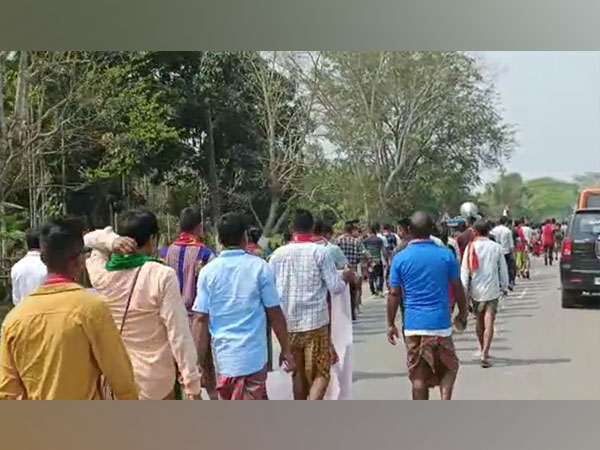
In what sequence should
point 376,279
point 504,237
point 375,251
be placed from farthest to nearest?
point 376,279 < point 504,237 < point 375,251

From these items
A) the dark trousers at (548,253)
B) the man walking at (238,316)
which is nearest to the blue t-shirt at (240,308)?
the man walking at (238,316)

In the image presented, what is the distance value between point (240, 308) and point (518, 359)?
4783mm

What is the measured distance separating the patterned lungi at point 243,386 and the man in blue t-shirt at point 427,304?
4.02 feet

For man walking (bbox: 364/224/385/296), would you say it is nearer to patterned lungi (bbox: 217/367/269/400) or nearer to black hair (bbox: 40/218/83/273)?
patterned lungi (bbox: 217/367/269/400)

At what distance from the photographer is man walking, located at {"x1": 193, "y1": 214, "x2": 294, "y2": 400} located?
566 cm

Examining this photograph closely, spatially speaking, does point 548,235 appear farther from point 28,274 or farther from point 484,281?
point 28,274

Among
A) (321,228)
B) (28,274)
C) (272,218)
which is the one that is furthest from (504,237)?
(28,274)

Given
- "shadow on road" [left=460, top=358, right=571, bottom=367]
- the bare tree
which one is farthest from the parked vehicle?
the bare tree

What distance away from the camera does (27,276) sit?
278 inches

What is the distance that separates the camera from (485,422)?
644 cm

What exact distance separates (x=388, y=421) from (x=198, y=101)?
5.67m

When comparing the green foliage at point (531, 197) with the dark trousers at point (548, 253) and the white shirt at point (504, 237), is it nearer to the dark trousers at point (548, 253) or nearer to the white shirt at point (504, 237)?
the dark trousers at point (548, 253)
